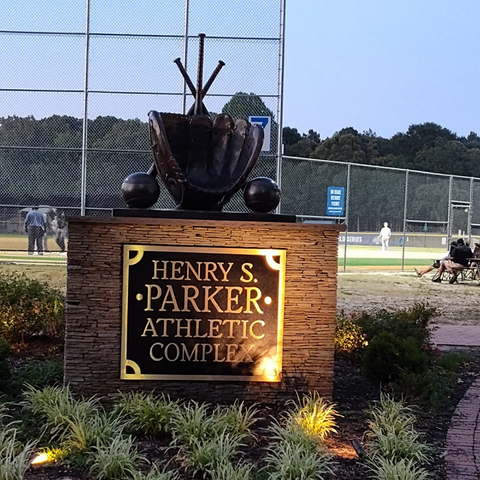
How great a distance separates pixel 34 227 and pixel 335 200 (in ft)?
25.6

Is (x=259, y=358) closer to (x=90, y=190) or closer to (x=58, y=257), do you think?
(x=90, y=190)

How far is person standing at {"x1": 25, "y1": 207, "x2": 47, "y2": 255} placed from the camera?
52.1 ft

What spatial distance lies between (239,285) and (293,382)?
0.85m

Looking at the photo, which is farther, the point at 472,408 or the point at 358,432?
the point at 472,408

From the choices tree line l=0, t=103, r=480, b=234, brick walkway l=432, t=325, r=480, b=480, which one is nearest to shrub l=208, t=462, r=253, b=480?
brick walkway l=432, t=325, r=480, b=480

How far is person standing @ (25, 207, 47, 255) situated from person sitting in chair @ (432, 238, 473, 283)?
413 inches

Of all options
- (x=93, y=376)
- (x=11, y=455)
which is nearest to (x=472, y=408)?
(x=93, y=376)

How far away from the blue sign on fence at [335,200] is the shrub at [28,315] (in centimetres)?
1233

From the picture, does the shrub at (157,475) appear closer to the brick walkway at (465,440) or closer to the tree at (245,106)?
the brick walkway at (465,440)

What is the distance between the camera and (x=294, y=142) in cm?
5366

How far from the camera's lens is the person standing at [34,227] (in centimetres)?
1588

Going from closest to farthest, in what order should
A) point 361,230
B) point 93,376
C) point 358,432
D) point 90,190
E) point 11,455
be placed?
point 11,455 < point 358,432 < point 93,376 < point 90,190 < point 361,230

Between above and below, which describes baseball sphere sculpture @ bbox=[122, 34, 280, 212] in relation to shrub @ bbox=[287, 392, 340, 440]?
above

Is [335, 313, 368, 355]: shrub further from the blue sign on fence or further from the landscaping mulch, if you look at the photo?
the blue sign on fence
